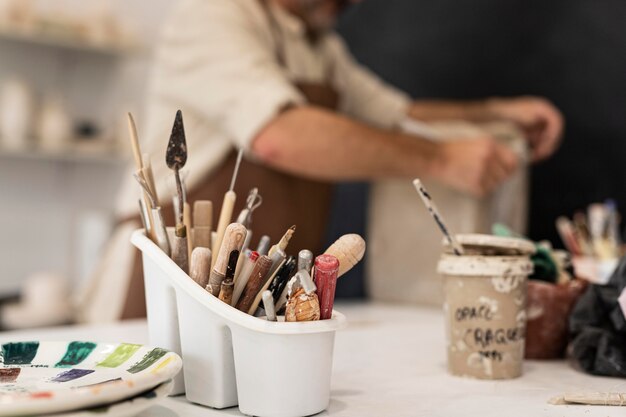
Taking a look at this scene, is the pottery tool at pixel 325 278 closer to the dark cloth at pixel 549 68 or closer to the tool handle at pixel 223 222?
the tool handle at pixel 223 222

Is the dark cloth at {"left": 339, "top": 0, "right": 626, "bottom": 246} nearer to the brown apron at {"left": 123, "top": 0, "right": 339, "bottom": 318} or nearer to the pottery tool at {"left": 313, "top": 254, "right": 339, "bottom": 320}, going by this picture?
the brown apron at {"left": 123, "top": 0, "right": 339, "bottom": 318}

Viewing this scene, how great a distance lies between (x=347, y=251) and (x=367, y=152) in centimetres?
72

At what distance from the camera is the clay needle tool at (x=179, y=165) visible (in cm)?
56

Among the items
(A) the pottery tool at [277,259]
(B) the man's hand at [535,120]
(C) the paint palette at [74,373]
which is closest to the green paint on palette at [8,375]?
(C) the paint palette at [74,373]

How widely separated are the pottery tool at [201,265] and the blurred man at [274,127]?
1.79 ft

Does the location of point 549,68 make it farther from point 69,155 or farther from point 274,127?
point 69,155

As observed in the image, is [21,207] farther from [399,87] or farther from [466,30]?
[466,30]

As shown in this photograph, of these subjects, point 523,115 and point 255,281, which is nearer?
point 255,281

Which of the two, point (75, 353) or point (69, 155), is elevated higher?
point (69, 155)

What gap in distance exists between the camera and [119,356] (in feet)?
1.80

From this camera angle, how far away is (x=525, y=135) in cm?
157

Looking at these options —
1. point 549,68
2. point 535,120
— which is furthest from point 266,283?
point 549,68

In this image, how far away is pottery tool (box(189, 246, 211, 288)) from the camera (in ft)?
1.80

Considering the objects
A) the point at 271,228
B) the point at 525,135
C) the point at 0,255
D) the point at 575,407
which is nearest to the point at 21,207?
the point at 0,255
